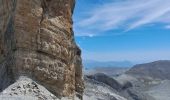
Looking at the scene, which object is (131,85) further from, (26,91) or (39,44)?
(26,91)

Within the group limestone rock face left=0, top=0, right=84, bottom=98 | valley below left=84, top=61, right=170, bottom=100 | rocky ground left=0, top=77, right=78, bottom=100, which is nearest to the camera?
rocky ground left=0, top=77, right=78, bottom=100

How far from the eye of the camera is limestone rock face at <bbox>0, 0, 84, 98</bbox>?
17422 mm

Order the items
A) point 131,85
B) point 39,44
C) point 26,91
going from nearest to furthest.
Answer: point 26,91
point 39,44
point 131,85

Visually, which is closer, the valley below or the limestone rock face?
the limestone rock face

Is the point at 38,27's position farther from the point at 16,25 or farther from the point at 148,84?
the point at 148,84

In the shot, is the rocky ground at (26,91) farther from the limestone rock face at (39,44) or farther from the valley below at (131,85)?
the valley below at (131,85)

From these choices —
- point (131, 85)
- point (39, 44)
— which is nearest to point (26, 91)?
point (39, 44)

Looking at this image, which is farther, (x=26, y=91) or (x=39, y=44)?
(x=39, y=44)

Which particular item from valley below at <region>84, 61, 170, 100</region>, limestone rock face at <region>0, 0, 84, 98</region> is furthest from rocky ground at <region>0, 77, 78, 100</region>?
valley below at <region>84, 61, 170, 100</region>

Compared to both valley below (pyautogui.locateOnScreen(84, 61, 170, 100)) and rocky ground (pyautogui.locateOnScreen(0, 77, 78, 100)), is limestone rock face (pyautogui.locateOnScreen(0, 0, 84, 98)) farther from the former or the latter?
valley below (pyautogui.locateOnScreen(84, 61, 170, 100))

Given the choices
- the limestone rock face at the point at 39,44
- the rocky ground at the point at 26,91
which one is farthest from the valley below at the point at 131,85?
the rocky ground at the point at 26,91

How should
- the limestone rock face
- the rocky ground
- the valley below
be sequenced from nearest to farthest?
the rocky ground
the limestone rock face
the valley below

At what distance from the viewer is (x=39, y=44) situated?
17.8 m

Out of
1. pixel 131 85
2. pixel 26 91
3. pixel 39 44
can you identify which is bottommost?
pixel 26 91
